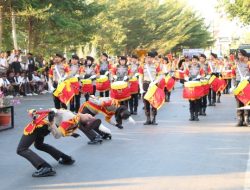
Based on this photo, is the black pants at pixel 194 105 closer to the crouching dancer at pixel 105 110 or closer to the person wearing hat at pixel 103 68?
the person wearing hat at pixel 103 68

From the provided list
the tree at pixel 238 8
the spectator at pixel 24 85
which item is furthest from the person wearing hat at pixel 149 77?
the tree at pixel 238 8

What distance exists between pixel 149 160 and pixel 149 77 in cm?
627

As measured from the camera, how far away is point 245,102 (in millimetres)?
14375

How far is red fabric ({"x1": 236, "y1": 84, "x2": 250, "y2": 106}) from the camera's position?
1424 cm

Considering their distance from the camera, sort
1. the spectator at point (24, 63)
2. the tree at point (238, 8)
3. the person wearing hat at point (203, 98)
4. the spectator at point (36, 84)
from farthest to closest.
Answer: the tree at point (238, 8) → the spectator at point (36, 84) → the spectator at point (24, 63) → the person wearing hat at point (203, 98)

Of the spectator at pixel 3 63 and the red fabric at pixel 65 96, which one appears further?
the spectator at pixel 3 63

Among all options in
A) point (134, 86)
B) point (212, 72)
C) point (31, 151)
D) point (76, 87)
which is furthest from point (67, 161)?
point (212, 72)

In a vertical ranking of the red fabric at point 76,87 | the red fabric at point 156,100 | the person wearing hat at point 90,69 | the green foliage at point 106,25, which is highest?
the green foliage at point 106,25

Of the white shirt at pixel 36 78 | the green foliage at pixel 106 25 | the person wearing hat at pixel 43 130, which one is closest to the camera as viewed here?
the person wearing hat at pixel 43 130

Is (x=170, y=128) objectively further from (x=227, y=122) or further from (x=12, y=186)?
(x=12, y=186)

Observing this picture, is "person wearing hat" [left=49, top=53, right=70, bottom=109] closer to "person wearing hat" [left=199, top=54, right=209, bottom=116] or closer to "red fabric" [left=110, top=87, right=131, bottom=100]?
"red fabric" [left=110, top=87, right=131, bottom=100]

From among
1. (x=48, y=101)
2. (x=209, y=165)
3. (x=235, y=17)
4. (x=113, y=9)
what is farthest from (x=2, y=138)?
(x=113, y=9)

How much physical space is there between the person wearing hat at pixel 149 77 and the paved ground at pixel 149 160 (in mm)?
362

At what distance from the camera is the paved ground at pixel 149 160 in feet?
26.9
